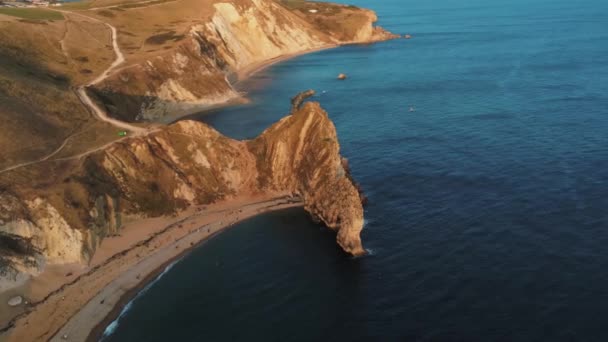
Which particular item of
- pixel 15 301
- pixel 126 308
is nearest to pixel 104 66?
pixel 15 301

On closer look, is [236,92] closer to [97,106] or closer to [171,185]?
[97,106]

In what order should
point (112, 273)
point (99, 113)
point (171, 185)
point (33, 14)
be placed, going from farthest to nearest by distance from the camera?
point (33, 14)
point (99, 113)
point (171, 185)
point (112, 273)

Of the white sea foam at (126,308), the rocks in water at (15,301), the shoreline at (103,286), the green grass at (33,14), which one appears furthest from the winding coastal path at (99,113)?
the white sea foam at (126,308)

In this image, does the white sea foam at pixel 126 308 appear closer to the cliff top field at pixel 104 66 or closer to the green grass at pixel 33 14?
the cliff top field at pixel 104 66

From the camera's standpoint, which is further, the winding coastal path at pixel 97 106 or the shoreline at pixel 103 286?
the winding coastal path at pixel 97 106

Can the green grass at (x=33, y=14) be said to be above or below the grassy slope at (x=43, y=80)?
above

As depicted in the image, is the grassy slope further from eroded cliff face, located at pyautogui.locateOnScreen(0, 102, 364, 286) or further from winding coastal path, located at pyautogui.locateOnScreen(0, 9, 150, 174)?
eroded cliff face, located at pyautogui.locateOnScreen(0, 102, 364, 286)
